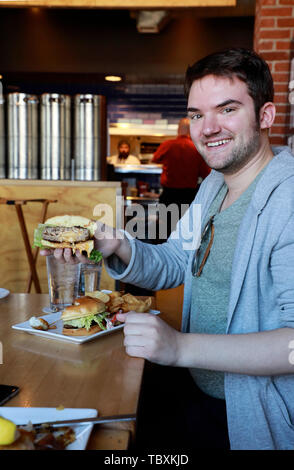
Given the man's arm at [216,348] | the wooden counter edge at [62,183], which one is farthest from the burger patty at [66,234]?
the wooden counter edge at [62,183]

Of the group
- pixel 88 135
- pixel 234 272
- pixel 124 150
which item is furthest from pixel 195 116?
pixel 124 150

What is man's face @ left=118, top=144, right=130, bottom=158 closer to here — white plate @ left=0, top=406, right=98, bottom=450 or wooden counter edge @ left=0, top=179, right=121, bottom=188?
wooden counter edge @ left=0, top=179, right=121, bottom=188

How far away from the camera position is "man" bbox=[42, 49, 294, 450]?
87 cm

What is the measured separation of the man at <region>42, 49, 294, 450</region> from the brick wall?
6.98ft

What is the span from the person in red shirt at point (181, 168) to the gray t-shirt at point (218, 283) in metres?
3.80

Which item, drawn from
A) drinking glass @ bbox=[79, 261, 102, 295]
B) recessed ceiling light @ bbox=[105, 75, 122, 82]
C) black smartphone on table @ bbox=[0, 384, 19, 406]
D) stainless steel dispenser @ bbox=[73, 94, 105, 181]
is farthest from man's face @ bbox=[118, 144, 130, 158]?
black smartphone on table @ bbox=[0, 384, 19, 406]

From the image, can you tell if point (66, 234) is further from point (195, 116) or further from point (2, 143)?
point (2, 143)

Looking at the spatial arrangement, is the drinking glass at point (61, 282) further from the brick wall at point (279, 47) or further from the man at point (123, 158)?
the man at point (123, 158)

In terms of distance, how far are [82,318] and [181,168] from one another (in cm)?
412

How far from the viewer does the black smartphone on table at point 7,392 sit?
720 mm

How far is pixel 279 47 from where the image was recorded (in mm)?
3305

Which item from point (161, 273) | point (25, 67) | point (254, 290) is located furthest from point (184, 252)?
point (25, 67)
